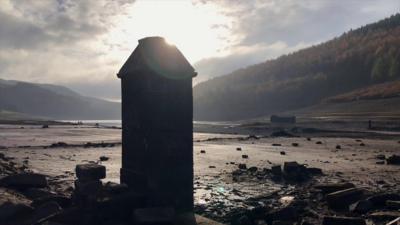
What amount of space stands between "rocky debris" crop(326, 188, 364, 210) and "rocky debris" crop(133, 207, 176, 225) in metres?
4.48

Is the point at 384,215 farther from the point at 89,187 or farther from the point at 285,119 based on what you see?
the point at 285,119

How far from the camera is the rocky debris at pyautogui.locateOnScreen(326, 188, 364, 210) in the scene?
10281mm

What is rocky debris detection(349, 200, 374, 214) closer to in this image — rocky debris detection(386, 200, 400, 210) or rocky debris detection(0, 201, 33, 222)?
rocky debris detection(386, 200, 400, 210)

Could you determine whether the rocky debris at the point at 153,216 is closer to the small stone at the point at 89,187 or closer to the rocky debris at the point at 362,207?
the small stone at the point at 89,187

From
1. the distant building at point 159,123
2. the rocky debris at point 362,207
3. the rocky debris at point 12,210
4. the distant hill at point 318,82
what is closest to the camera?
the rocky debris at point 12,210

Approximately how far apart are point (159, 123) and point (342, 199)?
5042 mm

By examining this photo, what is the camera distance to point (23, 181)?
423 inches

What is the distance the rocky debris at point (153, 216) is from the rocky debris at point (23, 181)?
14.4 feet

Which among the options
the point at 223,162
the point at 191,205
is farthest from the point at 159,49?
the point at 223,162

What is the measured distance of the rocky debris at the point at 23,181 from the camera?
10.5 meters

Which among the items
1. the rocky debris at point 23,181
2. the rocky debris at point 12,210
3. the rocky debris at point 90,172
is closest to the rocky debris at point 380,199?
the rocky debris at point 90,172

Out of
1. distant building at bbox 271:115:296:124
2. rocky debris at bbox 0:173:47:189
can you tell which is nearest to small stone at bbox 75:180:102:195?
rocky debris at bbox 0:173:47:189

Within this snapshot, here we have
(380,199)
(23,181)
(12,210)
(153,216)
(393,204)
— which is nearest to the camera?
(153,216)

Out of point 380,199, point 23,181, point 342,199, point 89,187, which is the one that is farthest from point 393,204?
point 23,181
